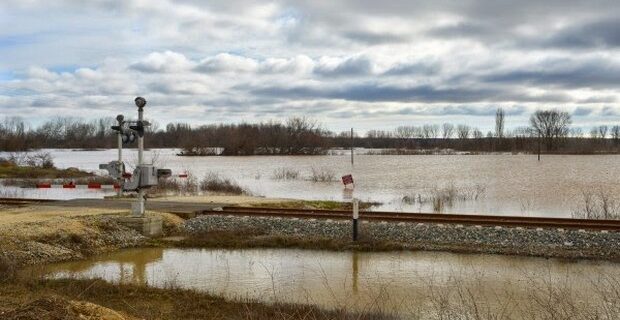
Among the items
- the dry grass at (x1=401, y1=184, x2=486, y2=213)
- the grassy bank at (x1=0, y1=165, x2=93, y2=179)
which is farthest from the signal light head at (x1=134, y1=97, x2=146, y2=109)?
the grassy bank at (x1=0, y1=165, x2=93, y2=179)

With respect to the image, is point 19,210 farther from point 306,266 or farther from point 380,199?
point 380,199

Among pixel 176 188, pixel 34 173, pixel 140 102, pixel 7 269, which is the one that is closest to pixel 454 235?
pixel 140 102

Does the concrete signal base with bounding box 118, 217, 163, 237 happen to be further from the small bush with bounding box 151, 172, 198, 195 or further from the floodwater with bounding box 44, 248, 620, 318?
the small bush with bounding box 151, 172, 198, 195

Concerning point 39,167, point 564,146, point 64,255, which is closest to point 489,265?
point 64,255

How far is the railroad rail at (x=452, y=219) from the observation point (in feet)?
53.0

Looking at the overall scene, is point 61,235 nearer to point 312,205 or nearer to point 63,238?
point 63,238

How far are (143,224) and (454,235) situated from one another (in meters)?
8.57

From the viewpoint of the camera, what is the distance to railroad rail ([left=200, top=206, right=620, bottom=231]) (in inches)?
636

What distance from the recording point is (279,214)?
19.1 m

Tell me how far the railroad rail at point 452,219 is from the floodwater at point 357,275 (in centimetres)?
300

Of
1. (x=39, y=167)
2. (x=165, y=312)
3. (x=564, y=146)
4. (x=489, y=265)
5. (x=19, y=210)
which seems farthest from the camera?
(x=564, y=146)

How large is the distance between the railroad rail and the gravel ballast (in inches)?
21.4

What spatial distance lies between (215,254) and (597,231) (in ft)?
31.6

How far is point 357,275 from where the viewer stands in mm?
12609
